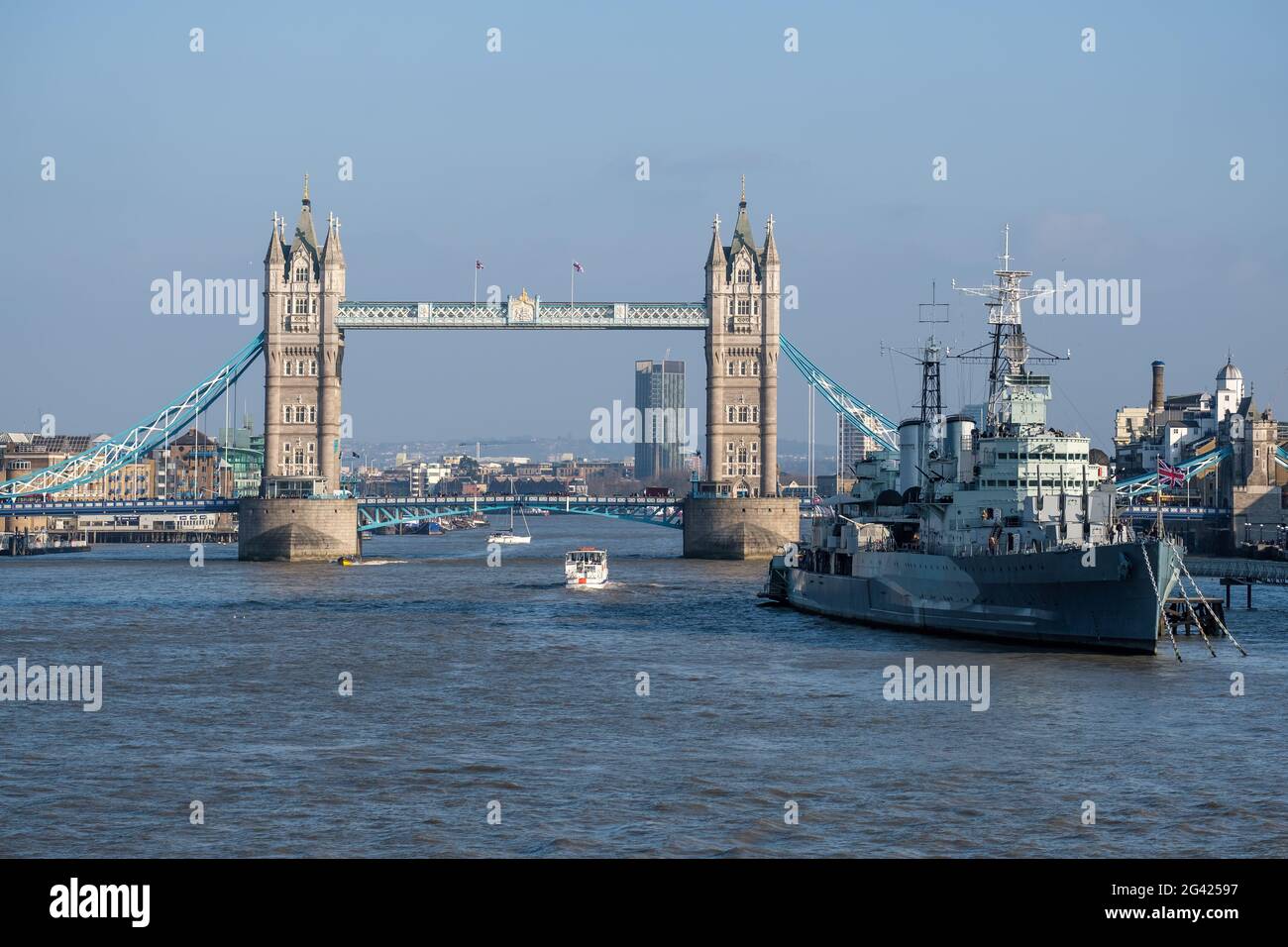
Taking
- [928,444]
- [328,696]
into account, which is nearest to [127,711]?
[328,696]

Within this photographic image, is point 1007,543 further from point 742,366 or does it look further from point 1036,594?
point 742,366

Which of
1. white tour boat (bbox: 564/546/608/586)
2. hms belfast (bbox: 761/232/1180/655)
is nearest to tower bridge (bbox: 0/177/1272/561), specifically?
white tour boat (bbox: 564/546/608/586)

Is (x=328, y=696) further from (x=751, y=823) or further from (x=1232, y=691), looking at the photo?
(x=1232, y=691)

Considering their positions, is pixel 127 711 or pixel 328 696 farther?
pixel 328 696

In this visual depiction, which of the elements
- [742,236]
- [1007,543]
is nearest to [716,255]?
[742,236]
